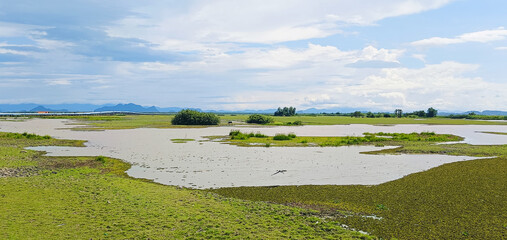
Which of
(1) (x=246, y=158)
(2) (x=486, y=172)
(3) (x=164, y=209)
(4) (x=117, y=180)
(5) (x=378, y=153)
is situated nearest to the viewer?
(3) (x=164, y=209)

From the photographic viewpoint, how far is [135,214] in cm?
1245

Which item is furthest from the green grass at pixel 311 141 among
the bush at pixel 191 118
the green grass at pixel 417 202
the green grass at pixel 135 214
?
the bush at pixel 191 118

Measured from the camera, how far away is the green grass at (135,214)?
10547 mm

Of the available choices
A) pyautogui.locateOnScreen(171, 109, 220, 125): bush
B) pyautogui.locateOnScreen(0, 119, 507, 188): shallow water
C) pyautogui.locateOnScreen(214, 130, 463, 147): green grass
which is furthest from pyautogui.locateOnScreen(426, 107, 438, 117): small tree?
pyautogui.locateOnScreen(0, 119, 507, 188): shallow water

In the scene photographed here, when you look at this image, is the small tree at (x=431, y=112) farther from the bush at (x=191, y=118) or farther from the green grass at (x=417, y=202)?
the green grass at (x=417, y=202)

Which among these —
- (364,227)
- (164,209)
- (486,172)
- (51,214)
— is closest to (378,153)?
(486,172)

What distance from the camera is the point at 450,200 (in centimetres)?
1543

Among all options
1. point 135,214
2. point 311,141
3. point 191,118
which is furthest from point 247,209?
point 191,118

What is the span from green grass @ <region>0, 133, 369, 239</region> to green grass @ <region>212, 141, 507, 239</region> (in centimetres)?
150

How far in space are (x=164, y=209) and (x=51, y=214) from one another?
394cm

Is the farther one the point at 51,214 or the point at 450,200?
the point at 450,200

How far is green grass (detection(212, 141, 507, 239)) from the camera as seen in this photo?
11.7m

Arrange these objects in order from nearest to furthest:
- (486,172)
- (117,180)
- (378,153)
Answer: (117,180), (486,172), (378,153)

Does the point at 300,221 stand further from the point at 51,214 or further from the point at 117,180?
the point at 117,180
